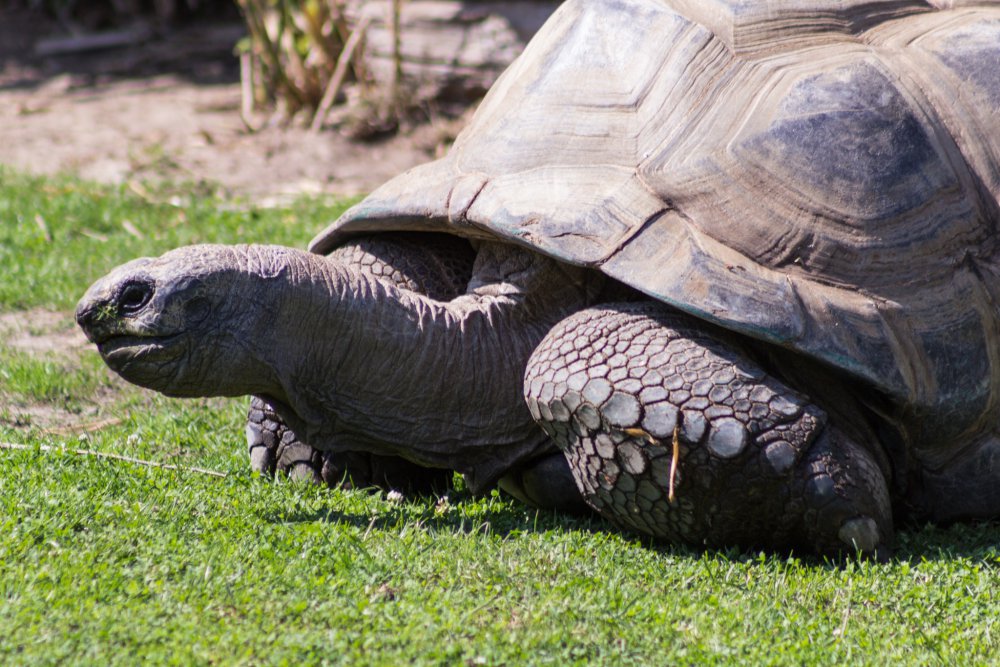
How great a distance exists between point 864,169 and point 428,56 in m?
6.26

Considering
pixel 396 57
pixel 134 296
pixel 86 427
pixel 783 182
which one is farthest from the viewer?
pixel 396 57

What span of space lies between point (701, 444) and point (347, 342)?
43.6 inches

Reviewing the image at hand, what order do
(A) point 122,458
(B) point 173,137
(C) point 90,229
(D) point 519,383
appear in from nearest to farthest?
(D) point 519,383
(A) point 122,458
(C) point 90,229
(B) point 173,137

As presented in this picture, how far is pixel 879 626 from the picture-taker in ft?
10.4

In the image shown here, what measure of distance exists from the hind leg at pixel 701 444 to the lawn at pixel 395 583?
4.5 inches

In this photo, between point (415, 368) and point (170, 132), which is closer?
point (415, 368)

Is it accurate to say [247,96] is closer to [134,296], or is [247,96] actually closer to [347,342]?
[347,342]

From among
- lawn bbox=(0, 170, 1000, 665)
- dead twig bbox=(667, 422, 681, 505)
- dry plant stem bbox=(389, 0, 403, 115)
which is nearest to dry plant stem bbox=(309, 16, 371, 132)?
dry plant stem bbox=(389, 0, 403, 115)

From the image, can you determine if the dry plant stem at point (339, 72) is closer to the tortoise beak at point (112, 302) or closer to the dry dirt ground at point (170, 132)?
the dry dirt ground at point (170, 132)

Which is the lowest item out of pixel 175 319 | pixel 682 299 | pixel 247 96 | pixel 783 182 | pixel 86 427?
pixel 247 96

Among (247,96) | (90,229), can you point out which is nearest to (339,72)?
(247,96)

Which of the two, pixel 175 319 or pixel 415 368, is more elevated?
pixel 175 319

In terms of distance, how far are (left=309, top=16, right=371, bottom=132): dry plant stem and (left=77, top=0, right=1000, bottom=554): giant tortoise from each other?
18.6 ft

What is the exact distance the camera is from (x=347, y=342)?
12.7 feet
